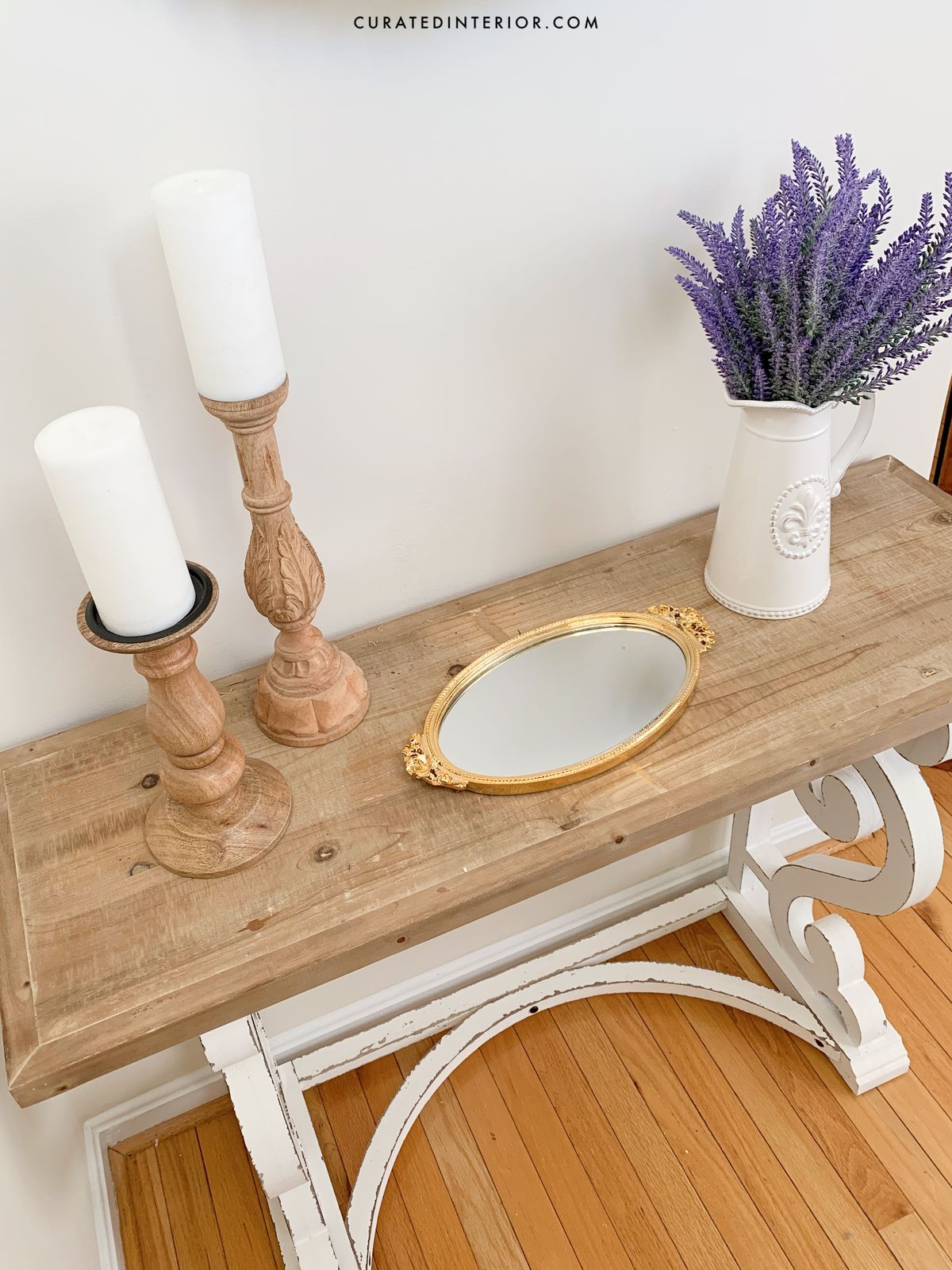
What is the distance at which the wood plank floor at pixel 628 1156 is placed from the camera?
1250 millimetres

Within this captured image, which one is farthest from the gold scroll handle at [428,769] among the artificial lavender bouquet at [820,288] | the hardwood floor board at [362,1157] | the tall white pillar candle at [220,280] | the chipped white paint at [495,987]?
the hardwood floor board at [362,1157]

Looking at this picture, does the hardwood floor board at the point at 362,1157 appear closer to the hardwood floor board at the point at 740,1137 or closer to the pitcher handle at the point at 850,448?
the hardwood floor board at the point at 740,1137

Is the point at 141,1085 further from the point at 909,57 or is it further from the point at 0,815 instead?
the point at 909,57

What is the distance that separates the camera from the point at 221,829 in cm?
86

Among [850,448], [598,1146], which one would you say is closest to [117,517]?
[850,448]

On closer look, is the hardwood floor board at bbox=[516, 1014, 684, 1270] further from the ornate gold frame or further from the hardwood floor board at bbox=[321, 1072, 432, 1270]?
the ornate gold frame

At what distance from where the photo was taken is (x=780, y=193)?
86 cm

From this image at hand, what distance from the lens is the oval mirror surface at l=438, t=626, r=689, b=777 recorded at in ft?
3.06

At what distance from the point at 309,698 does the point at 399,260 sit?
416 mm

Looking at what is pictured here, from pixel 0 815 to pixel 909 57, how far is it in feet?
3.83

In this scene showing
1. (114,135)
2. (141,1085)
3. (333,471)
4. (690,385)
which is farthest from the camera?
(141,1085)

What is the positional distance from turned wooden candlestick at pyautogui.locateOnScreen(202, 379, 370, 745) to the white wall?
125mm

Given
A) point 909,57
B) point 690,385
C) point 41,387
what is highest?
point 909,57

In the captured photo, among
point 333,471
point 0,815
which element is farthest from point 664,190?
point 0,815
